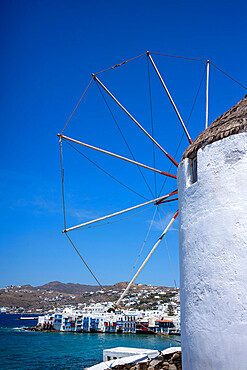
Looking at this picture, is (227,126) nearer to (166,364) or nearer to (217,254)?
(217,254)

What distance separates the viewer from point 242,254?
15.4ft

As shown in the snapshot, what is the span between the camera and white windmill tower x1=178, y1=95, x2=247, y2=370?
181 inches

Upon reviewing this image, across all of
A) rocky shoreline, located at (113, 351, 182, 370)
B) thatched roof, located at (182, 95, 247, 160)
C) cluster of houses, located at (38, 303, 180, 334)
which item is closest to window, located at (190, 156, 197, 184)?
thatched roof, located at (182, 95, 247, 160)

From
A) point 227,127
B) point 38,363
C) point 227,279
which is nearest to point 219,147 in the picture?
point 227,127

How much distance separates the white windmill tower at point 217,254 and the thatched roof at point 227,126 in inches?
0.7

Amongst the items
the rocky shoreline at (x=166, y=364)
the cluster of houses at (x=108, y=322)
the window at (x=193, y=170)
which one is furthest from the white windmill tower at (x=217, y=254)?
the cluster of houses at (x=108, y=322)

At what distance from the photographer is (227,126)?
549 centimetres

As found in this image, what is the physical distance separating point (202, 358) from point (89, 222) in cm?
488

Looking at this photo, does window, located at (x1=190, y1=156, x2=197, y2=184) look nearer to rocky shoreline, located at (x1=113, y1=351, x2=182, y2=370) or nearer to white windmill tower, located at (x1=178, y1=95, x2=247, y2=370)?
white windmill tower, located at (x1=178, y1=95, x2=247, y2=370)

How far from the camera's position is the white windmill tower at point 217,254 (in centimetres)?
461

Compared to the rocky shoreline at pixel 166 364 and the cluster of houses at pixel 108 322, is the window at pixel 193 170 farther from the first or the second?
the cluster of houses at pixel 108 322

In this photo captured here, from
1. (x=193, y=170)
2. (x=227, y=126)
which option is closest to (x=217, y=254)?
(x=193, y=170)

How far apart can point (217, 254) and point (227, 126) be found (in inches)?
81.7

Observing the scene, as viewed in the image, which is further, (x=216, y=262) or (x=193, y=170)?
(x=193, y=170)
